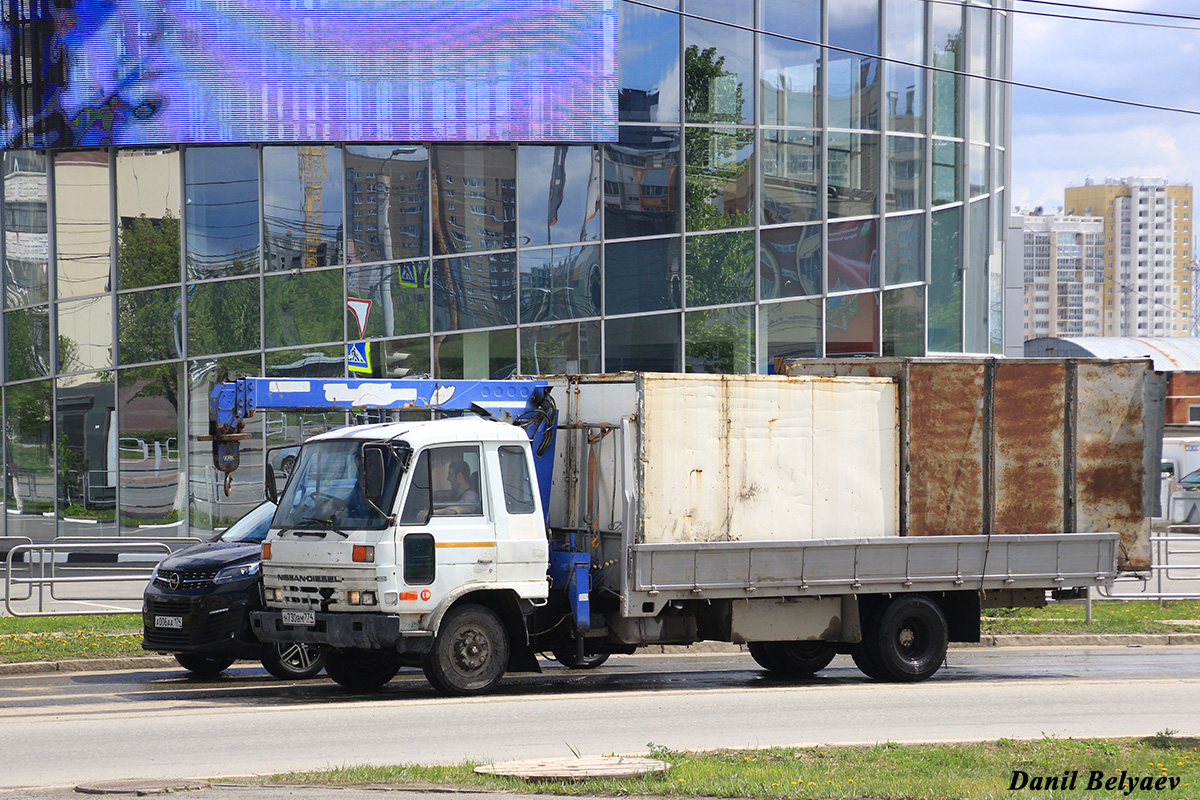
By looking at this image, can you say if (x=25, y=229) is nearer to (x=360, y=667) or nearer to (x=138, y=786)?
(x=360, y=667)

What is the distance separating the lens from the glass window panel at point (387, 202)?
2470cm

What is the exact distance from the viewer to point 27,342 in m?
25.4

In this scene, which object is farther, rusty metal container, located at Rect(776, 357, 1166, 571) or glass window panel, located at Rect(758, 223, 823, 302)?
glass window panel, located at Rect(758, 223, 823, 302)

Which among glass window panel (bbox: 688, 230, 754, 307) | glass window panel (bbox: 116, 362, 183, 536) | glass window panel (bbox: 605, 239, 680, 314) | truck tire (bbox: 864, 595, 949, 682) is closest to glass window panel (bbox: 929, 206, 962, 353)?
glass window panel (bbox: 688, 230, 754, 307)

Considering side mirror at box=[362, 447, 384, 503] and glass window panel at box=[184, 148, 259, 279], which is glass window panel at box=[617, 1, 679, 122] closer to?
glass window panel at box=[184, 148, 259, 279]

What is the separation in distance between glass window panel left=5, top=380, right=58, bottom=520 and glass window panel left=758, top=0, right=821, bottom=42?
15.1 meters

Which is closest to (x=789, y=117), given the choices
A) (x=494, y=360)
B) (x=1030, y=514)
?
(x=494, y=360)

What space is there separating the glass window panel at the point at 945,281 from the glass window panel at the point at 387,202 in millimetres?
10657

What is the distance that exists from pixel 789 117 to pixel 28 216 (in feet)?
47.1

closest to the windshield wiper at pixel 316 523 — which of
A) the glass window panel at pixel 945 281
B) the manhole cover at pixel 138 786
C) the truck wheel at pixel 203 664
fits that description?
the truck wheel at pixel 203 664

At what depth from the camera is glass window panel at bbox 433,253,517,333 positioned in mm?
24953

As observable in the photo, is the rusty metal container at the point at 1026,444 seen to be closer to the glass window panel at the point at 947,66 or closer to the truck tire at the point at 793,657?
the truck tire at the point at 793,657

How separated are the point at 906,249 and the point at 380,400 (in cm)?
1781

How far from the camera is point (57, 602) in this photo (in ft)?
62.4
